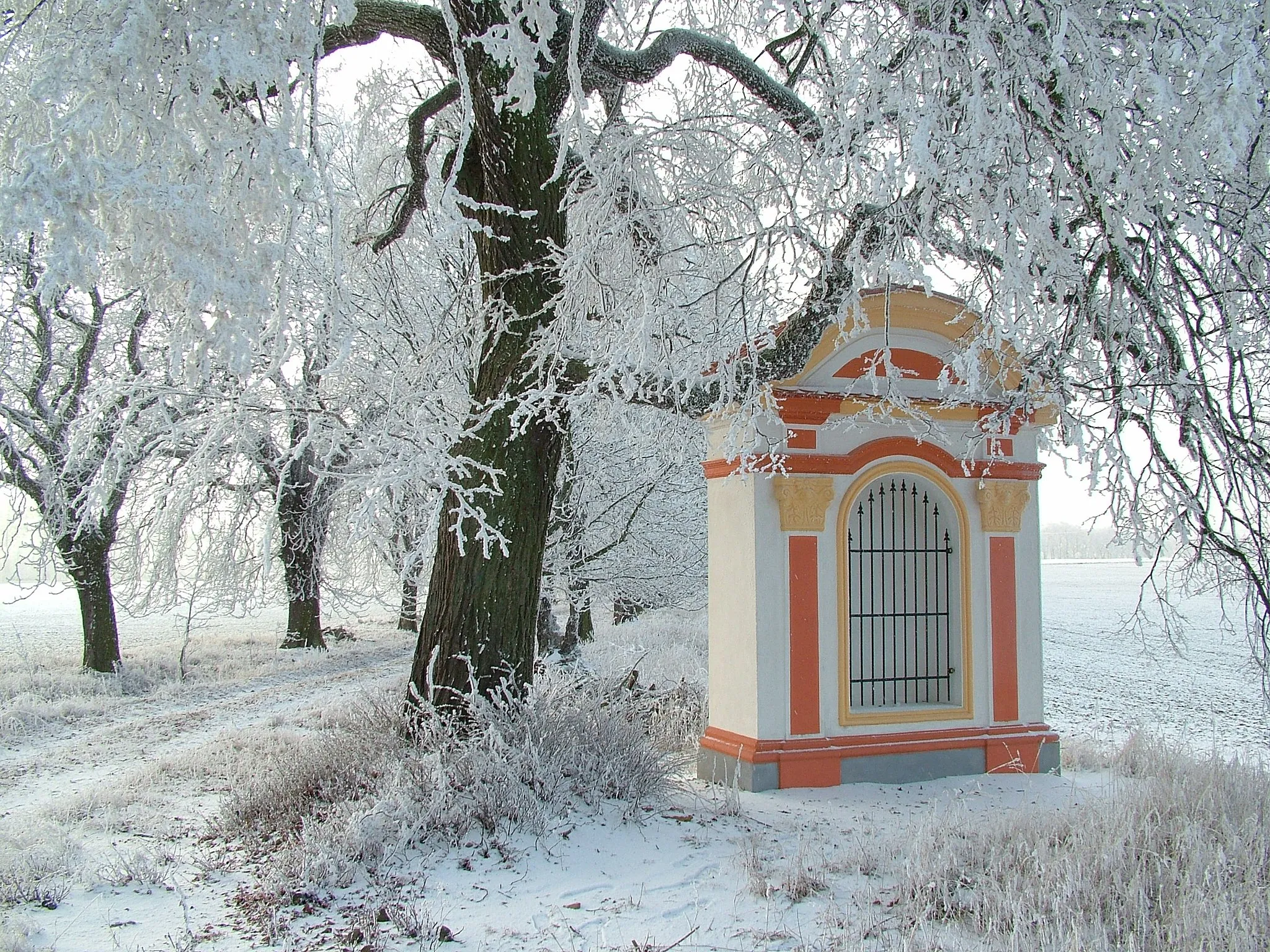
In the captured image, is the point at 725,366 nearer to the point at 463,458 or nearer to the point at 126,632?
the point at 463,458

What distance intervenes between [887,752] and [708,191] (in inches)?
192

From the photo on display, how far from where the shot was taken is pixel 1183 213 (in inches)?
161

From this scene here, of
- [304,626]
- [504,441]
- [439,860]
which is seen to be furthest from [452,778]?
[304,626]

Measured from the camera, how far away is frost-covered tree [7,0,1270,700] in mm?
3398

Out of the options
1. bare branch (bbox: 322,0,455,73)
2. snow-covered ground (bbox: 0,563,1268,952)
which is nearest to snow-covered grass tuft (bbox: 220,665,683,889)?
snow-covered ground (bbox: 0,563,1268,952)

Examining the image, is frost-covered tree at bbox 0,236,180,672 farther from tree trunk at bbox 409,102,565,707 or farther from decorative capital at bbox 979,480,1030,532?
decorative capital at bbox 979,480,1030,532

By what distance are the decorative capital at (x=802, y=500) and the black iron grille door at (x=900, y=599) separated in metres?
0.96

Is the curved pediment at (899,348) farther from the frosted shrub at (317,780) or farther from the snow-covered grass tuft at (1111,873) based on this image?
the frosted shrub at (317,780)

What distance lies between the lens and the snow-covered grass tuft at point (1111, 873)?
3.94m

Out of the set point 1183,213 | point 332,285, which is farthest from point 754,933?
point 1183,213

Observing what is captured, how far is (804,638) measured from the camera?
7.91 m

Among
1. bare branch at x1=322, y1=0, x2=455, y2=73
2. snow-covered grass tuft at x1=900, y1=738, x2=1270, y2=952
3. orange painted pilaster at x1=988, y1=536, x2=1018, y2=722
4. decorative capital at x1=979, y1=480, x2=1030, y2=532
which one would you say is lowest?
snow-covered grass tuft at x1=900, y1=738, x2=1270, y2=952

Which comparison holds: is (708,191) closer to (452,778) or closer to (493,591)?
(493,591)

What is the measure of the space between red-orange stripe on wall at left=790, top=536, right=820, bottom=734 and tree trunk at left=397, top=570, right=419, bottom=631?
4188mm
